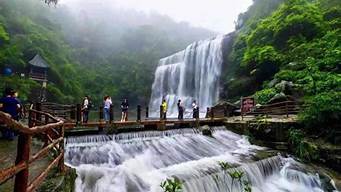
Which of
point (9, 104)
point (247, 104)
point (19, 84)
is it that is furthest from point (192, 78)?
point (9, 104)

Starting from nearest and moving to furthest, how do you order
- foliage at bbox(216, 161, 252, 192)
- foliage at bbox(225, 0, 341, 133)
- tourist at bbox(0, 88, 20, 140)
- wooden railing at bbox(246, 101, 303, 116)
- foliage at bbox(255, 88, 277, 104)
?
foliage at bbox(216, 161, 252, 192) → tourist at bbox(0, 88, 20, 140) → wooden railing at bbox(246, 101, 303, 116) → foliage at bbox(225, 0, 341, 133) → foliage at bbox(255, 88, 277, 104)

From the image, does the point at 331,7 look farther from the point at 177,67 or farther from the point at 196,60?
the point at 177,67

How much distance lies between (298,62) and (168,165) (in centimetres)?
1592

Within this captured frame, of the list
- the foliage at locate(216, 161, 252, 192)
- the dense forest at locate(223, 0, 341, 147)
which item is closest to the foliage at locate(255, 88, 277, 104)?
the dense forest at locate(223, 0, 341, 147)

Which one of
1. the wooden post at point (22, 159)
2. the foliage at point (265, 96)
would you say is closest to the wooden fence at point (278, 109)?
the foliage at point (265, 96)

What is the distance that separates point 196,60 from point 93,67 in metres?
22.3

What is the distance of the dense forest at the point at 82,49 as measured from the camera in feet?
105

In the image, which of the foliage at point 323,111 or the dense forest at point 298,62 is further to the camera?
the dense forest at point 298,62

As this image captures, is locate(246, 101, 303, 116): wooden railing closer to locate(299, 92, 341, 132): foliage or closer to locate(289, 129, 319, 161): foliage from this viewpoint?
locate(299, 92, 341, 132): foliage

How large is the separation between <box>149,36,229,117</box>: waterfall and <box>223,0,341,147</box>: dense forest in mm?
1869

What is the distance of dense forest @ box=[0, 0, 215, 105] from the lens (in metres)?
32.1

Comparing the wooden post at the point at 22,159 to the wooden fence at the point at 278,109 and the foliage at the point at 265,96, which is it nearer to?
the wooden fence at the point at 278,109

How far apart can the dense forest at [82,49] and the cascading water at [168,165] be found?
16942 mm

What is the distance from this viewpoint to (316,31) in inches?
920
